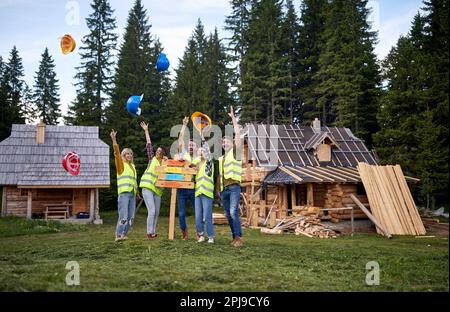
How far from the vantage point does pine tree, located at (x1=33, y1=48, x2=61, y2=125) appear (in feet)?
140

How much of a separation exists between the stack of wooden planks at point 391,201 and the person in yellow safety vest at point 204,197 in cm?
868

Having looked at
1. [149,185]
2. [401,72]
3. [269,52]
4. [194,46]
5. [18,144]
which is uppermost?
[194,46]

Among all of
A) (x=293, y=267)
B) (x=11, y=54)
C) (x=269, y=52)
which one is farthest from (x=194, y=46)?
(x=293, y=267)

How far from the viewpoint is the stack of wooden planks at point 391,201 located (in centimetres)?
1512

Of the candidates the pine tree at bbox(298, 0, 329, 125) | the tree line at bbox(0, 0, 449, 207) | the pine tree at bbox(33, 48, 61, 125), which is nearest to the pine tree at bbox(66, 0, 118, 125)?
the tree line at bbox(0, 0, 449, 207)

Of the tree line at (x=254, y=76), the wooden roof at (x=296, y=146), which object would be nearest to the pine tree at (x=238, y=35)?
the tree line at (x=254, y=76)

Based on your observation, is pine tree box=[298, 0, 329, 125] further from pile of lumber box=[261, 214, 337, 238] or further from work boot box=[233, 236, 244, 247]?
work boot box=[233, 236, 244, 247]

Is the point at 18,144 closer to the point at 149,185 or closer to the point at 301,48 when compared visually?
the point at 149,185

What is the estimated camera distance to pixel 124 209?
9102 mm

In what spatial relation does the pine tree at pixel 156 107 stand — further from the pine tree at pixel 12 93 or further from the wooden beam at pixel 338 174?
the wooden beam at pixel 338 174

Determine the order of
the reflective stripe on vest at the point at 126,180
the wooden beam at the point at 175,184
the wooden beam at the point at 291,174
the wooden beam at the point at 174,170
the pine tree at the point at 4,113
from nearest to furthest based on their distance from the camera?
1. the reflective stripe on vest at the point at 126,180
2. the wooden beam at the point at 175,184
3. the wooden beam at the point at 174,170
4. the wooden beam at the point at 291,174
5. the pine tree at the point at 4,113
